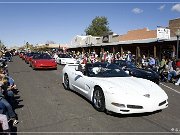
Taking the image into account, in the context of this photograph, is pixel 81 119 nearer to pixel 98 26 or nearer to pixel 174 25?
pixel 174 25

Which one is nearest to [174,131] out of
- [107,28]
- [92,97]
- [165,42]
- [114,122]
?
[114,122]

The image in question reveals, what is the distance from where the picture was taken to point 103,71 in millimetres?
8414

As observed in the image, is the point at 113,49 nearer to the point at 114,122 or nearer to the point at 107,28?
the point at 114,122

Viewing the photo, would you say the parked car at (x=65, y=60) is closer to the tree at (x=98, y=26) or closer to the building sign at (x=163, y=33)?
the building sign at (x=163, y=33)

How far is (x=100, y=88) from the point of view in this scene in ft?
23.4

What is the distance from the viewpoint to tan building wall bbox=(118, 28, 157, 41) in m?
41.3

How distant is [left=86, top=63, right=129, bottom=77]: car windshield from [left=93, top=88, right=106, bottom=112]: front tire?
0.99 meters

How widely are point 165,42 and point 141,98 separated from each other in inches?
828

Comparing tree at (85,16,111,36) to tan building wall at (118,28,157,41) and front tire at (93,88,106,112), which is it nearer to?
tan building wall at (118,28,157,41)

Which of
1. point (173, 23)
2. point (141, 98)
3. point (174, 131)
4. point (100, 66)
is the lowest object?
point (174, 131)

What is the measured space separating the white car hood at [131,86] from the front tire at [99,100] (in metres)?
0.28

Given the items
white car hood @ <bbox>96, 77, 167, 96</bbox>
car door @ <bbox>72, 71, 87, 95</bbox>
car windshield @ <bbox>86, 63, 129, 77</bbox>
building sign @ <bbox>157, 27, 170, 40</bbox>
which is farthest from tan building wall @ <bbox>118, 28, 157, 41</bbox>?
white car hood @ <bbox>96, 77, 167, 96</bbox>

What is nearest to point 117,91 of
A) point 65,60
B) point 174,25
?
point 65,60

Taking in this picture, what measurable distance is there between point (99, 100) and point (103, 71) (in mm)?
1512
